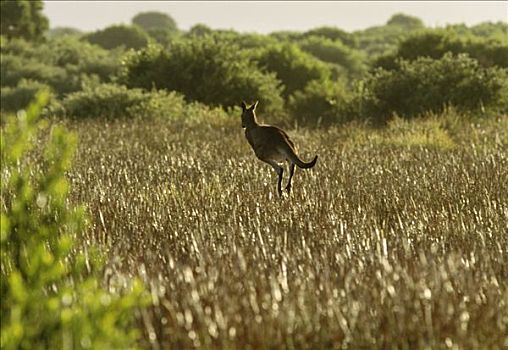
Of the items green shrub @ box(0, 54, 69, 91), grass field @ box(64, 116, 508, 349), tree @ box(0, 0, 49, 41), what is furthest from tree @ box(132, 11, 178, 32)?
grass field @ box(64, 116, 508, 349)

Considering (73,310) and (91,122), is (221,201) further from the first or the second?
(91,122)

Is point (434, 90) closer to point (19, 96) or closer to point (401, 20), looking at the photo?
point (19, 96)

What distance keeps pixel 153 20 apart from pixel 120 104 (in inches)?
4160

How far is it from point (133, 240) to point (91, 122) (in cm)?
977

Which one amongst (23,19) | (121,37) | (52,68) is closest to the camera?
(52,68)

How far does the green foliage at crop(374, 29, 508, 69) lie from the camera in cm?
2284

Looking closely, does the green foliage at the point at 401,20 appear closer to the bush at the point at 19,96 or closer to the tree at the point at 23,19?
the tree at the point at 23,19

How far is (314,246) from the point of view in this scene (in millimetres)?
4078

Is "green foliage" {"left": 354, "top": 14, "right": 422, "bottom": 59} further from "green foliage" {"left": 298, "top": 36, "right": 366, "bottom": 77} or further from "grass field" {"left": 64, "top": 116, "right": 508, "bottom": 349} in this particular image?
"grass field" {"left": 64, "top": 116, "right": 508, "bottom": 349}

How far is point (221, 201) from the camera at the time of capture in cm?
543

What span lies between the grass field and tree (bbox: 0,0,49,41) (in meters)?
37.6

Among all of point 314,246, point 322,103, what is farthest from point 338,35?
point 314,246

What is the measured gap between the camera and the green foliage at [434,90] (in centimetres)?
1555

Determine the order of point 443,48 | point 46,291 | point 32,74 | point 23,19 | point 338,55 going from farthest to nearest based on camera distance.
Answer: point 23,19
point 338,55
point 32,74
point 443,48
point 46,291
